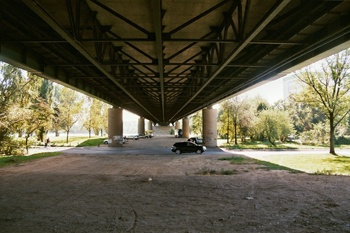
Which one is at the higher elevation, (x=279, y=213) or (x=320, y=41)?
(x=320, y=41)

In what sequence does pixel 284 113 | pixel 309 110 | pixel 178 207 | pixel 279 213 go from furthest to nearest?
pixel 309 110, pixel 284 113, pixel 178 207, pixel 279 213

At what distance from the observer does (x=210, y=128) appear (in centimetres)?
3850

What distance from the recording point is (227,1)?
752 cm

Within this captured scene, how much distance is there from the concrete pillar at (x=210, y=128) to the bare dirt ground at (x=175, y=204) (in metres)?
25.5

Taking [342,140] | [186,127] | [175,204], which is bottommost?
[342,140]

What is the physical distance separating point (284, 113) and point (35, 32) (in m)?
44.3

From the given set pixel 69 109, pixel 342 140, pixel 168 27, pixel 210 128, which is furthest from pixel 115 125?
pixel 342 140

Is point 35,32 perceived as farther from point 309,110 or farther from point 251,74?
point 309,110

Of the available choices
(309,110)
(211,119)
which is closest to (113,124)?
(211,119)

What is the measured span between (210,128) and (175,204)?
31.1 metres

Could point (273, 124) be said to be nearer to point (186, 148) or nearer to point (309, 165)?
point (186, 148)

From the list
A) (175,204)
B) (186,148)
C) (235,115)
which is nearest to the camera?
(175,204)

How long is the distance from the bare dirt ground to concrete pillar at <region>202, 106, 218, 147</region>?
2545cm

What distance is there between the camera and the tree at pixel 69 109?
1797 inches
